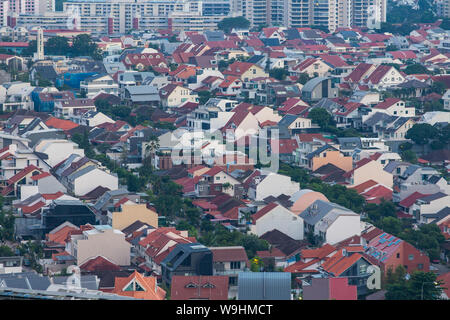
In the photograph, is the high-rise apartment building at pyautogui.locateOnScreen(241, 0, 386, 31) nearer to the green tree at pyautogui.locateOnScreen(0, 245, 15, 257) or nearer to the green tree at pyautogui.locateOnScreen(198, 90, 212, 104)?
the green tree at pyautogui.locateOnScreen(198, 90, 212, 104)

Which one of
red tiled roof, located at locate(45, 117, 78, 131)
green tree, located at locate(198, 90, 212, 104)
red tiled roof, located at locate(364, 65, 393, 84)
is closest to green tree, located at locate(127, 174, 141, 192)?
red tiled roof, located at locate(45, 117, 78, 131)

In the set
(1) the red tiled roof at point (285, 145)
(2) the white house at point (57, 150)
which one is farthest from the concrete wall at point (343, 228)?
(1) the red tiled roof at point (285, 145)

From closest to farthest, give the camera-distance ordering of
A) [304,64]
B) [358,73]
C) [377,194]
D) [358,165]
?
[377,194]
[358,165]
[358,73]
[304,64]

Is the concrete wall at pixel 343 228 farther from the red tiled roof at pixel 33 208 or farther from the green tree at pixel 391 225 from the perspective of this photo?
the red tiled roof at pixel 33 208

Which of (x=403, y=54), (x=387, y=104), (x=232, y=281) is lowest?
(x=232, y=281)

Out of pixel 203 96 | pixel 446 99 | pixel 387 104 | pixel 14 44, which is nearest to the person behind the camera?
pixel 387 104

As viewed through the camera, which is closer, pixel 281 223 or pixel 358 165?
pixel 281 223

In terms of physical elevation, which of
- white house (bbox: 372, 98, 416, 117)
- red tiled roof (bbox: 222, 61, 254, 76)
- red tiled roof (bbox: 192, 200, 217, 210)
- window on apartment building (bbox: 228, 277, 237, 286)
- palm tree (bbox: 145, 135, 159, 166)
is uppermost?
red tiled roof (bbox: 222, 61, 254, 76)

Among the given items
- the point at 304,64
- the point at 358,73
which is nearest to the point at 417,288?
the point at 358,73

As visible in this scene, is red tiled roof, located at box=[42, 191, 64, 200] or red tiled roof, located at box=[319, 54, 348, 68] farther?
red tiled roof, located at box=[319, 54, 348, 68]

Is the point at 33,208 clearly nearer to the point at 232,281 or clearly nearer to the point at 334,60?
the point at 232,281

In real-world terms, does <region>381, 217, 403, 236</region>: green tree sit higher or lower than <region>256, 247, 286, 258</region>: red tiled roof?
higher
